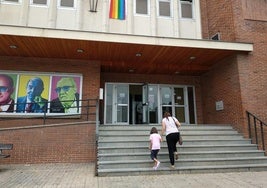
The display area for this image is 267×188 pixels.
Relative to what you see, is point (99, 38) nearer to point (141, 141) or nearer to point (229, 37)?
point (141, 141)

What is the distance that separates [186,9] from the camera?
12477 mm

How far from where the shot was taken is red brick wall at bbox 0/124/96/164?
303 inches

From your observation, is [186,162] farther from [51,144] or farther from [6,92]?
[6,92]

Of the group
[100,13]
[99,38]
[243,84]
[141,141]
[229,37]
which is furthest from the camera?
[100,13]

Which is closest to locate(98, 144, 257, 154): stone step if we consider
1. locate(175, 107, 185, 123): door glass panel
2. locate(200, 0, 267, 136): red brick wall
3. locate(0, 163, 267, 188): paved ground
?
locate(0, 163, 267, 188): paved ground

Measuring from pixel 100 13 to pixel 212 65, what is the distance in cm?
601

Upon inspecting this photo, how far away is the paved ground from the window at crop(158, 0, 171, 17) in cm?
862

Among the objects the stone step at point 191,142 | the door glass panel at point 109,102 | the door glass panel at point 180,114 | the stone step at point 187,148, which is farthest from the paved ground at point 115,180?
the door glass panel at point 180,114

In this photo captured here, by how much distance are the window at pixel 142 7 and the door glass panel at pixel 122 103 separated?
12.8 ft

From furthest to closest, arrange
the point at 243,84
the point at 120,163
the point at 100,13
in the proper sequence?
1. the point at 100,13
2. the point at 243,84
3. the point at 120,163

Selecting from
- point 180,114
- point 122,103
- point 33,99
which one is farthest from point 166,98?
point 33,99

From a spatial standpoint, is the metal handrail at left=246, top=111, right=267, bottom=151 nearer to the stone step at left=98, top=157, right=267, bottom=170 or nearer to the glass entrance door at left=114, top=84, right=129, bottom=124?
the stone step at left=98, top=157, right=267, bottom=170

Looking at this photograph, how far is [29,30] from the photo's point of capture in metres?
7.92

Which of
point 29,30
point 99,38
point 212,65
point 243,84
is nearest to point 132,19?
point 99,38
